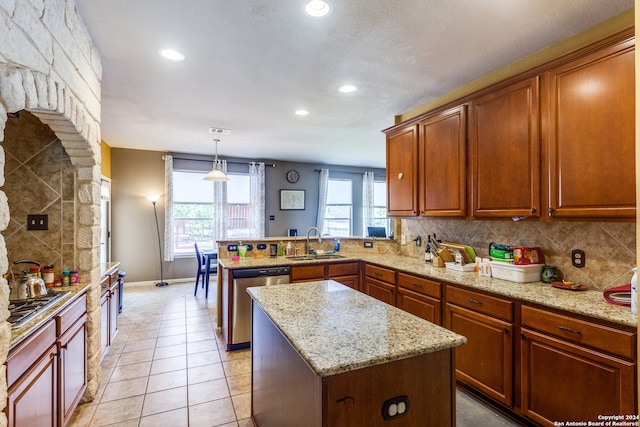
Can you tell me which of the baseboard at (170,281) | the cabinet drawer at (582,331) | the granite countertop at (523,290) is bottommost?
the baseboard at (170,281)

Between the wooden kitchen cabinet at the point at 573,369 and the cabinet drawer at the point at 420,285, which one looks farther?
the cabinet drawer at the point at 420,285

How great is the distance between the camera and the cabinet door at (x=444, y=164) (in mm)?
2723

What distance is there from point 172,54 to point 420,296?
283cm

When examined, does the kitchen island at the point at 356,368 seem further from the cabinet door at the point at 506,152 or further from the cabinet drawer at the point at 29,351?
the cabinet door at the point at 506,152

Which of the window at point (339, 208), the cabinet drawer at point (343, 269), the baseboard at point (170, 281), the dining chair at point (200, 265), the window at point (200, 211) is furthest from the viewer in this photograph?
the window at point (339, 208)

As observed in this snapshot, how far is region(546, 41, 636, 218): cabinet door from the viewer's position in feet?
5.66

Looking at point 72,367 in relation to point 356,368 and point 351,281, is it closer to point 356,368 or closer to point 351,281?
point 356,368

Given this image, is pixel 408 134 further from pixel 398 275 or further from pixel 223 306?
pixel 223 306

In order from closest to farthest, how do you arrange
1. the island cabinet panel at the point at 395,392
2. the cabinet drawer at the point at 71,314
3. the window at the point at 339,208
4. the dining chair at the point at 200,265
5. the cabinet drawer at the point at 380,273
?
1. the island cabinet panel at the point at 395,392
2. the cabinet drawer at the point at 71,314
3. the cabinet drawer at the point at 380,273
4. the dining chair at the point at 200,265
5. the window at the point at 339,208

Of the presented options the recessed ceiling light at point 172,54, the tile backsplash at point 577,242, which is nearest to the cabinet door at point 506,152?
the tile backsplash at point 577,242

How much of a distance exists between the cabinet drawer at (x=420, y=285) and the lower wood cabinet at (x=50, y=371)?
255 centimetres

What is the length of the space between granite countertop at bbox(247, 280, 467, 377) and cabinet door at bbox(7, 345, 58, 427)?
1057 millimetres

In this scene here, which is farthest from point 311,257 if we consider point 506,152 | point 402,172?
point 506,152

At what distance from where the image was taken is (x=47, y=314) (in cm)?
158
